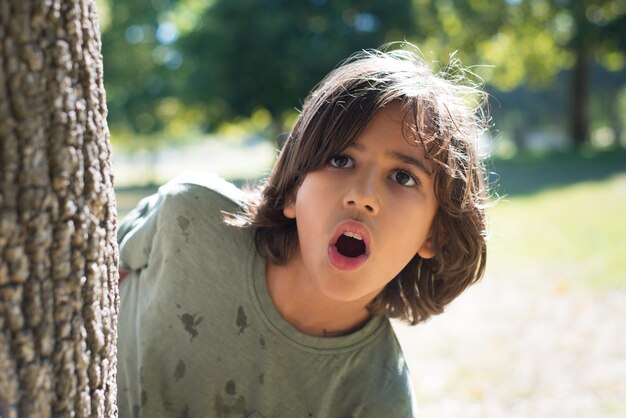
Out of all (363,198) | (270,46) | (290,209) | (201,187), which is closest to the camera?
(363,198)

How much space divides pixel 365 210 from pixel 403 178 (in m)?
0.21

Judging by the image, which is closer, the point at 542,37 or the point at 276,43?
the point at 276,43

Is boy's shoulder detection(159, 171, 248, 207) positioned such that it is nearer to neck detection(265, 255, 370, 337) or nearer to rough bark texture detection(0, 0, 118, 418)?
neck detection(265, 255, 370, 337)

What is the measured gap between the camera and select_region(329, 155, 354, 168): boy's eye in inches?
86.4

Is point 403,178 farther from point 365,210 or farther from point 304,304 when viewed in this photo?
point 304,304

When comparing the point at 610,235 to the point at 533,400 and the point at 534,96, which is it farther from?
the point at 534,96

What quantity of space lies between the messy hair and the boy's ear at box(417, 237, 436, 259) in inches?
0.7

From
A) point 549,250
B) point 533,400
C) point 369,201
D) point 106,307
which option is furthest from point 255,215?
point 549,250

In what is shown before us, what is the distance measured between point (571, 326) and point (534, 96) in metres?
43.0

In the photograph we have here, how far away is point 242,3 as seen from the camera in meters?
22.4

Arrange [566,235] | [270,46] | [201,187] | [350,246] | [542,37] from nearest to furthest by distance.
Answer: [350,246] → [201,187] → [566,235] → [270,46] → [542,37]

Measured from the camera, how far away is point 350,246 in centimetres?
216

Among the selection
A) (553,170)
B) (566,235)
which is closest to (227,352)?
(566,235)

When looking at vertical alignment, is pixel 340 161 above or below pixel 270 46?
below
